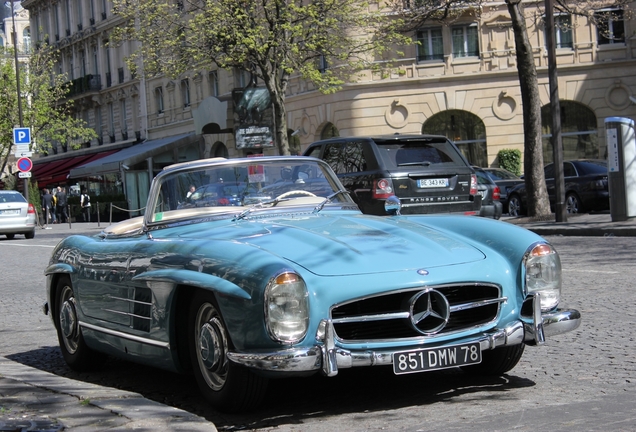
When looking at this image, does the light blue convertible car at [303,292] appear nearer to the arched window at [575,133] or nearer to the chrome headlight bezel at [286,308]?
the chrome headlight bezel at [286,308]

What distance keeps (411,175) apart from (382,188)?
53 centimetres

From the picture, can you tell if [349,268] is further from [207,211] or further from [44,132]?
[44,132]

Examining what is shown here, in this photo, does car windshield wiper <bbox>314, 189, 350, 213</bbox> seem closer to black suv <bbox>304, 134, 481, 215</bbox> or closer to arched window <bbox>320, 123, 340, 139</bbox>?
black suv <bbox>304, 134, 481, 215</bbox>

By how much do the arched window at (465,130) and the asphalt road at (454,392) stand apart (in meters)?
32.8

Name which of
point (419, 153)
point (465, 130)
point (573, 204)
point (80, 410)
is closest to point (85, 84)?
point (465, 130)

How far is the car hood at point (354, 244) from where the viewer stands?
17.1 feet

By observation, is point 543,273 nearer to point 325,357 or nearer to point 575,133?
point 325,357

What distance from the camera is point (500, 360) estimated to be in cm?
590

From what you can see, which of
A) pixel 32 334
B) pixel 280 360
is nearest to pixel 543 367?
pixel 280 360

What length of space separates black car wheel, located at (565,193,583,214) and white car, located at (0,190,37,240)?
15.9 m

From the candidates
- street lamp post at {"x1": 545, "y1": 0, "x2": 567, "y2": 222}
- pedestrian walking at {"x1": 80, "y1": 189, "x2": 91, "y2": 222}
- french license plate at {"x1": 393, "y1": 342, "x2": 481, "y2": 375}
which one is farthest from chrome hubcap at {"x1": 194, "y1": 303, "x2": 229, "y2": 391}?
pedestrian walking at {"x1": 80, "y1": 189, "x2": 91, "y2": 222}

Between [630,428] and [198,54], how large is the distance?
84.9 ft

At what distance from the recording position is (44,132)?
196 feet

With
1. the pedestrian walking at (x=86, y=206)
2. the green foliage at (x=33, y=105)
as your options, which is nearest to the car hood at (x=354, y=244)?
the pedestrian walking at (x=86, y=206)
